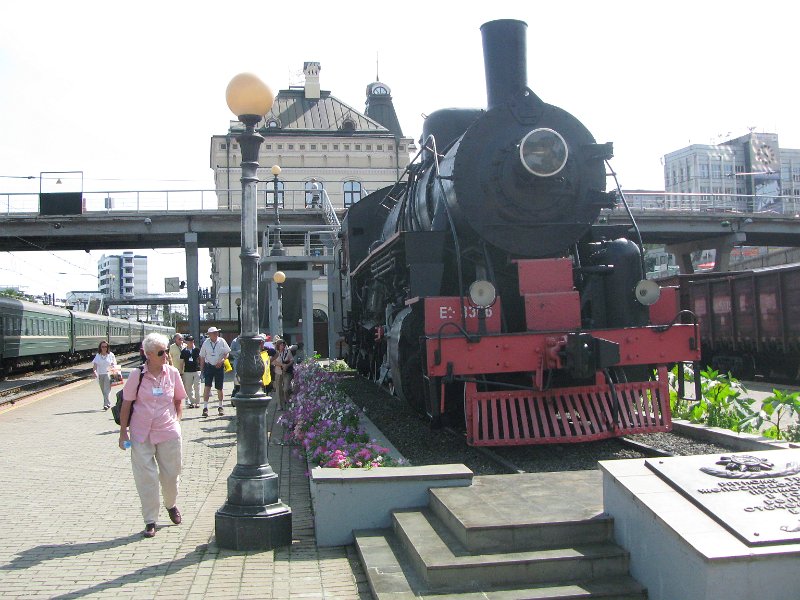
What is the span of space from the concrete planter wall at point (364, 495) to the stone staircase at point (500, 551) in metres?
0.12

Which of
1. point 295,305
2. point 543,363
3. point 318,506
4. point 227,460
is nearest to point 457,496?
point 318,506

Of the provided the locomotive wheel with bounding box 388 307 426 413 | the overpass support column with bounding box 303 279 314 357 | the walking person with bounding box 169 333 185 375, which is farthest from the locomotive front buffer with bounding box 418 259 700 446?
the overpass support column with bounding box 303 279 314 357

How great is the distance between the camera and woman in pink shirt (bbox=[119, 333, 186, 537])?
5945 millimetres

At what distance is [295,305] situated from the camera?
1164 inches

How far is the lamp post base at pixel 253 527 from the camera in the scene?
5.30 metres

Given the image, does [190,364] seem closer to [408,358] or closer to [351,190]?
[408,358]

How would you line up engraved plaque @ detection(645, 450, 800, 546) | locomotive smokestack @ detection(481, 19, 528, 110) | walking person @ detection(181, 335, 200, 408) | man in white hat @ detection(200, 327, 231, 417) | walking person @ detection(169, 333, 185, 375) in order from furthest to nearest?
walking person @ detection(181, 335, 200, 408) < walking person @ detection(169, 333, 185, 375) < man in white hat @ detection(200, 327, 231, 417) < locomotive smokestack @ detection(481, 19, 528, 110) < engraved plaque @ detection(645, 450, 800, 546)

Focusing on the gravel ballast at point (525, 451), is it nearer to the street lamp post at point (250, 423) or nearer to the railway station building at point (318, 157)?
the street lamp post at point (250, 423)

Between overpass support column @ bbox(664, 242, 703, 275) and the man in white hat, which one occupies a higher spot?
overpass support column @ bbox(664, 242, 703, 275)

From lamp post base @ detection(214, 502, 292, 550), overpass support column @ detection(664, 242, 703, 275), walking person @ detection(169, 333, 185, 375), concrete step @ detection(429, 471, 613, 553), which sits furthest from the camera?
overpass support column @ detection(664, 242, 703, 275)

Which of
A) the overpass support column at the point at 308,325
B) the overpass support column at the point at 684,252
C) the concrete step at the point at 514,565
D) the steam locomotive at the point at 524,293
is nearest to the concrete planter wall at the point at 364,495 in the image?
the concrete step at the point at 514,565

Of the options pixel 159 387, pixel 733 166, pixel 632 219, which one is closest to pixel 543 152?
pixel 632 219

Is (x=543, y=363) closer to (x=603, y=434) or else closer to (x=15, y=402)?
(x=603, y=434)

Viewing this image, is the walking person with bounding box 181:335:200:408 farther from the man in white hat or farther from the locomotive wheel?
the locomotive wheel
